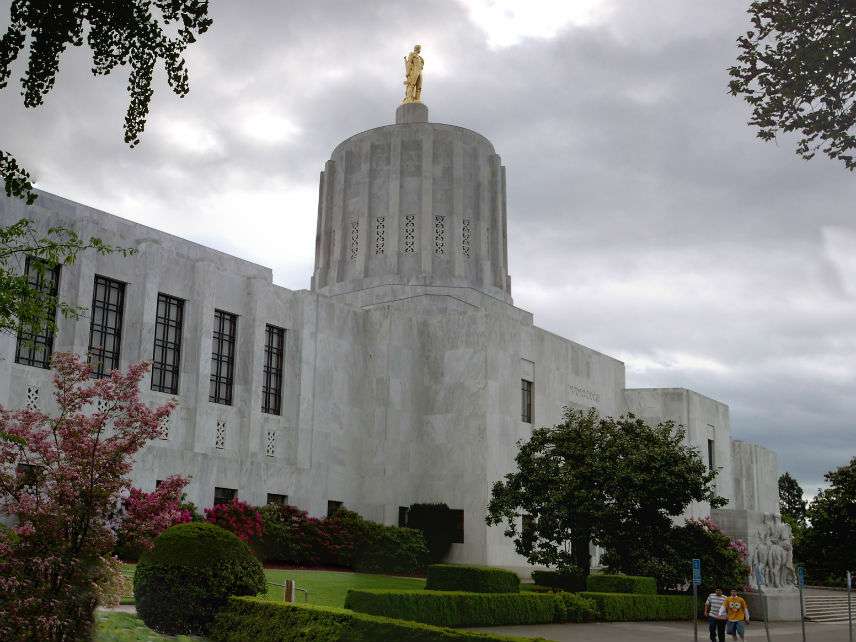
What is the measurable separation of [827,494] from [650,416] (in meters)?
10.5

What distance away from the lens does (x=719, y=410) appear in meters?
53.5

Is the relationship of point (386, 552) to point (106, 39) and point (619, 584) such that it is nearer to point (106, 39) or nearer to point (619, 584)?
point (619, 584)

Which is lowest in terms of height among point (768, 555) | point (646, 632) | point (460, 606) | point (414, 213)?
point (646, 632)

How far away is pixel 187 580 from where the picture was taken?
14.2 meters

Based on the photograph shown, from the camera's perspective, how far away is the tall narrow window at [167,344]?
94.4ft

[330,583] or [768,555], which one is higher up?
[768,555]

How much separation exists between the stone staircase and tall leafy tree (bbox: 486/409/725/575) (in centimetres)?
881

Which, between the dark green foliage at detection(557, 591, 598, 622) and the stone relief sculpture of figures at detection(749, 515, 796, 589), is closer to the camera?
the dark green foliage at detection(557, 591, 598, 622)

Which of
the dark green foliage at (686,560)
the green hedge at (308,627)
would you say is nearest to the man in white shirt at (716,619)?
the dark green foliage at (686,560)

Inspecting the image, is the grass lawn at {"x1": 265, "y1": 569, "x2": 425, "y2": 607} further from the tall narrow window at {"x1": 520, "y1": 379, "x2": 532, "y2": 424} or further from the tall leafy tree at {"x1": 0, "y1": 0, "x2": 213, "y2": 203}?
the tall leafy tree at {"x1": 0, "y1": 0, "x2": 213, "y2": 203}

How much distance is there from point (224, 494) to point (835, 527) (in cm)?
3394

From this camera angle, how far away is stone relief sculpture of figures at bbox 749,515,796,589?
30891mm

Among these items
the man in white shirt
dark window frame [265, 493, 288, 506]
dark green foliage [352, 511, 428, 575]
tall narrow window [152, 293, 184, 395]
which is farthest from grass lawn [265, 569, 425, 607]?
→ tall narrow window [152, 293, 184, 395]

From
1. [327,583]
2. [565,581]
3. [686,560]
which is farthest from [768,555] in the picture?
[327,583]
